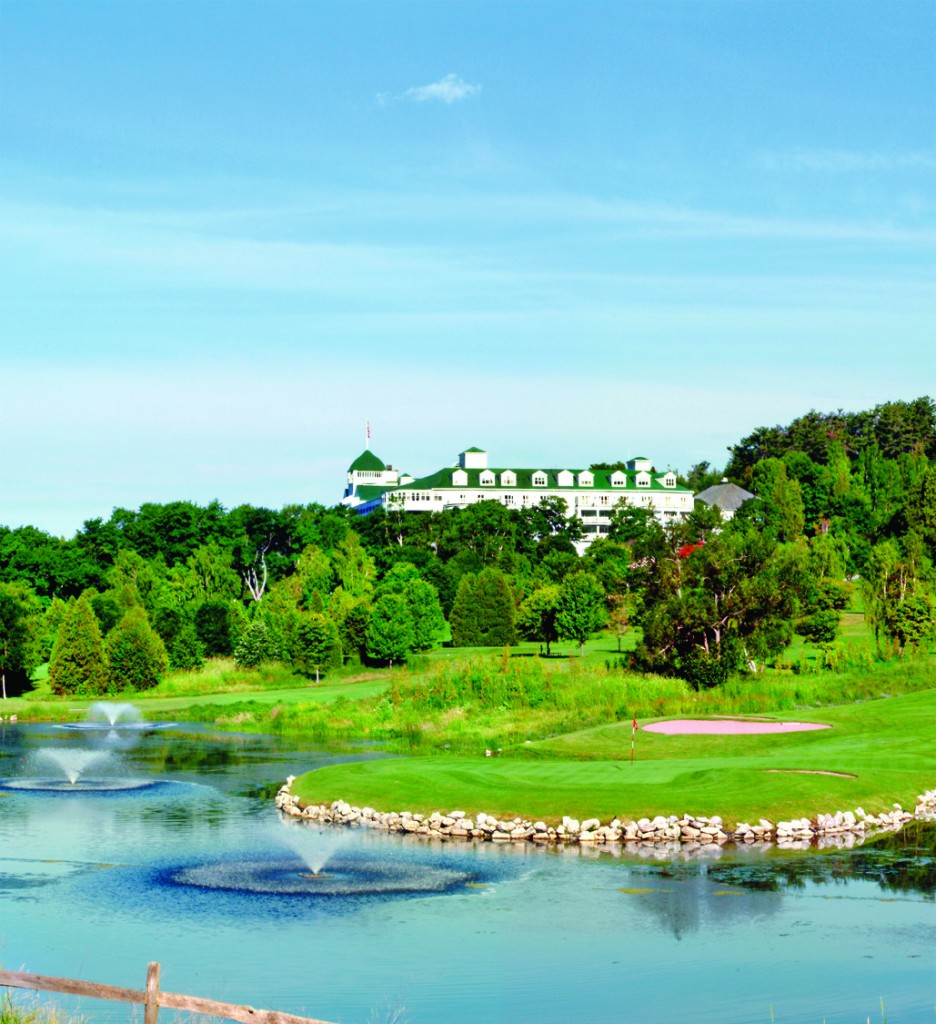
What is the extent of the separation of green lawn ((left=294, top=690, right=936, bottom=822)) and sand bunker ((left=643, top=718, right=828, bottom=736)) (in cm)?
98

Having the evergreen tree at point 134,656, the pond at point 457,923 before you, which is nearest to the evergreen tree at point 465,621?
the evergreen tree at point 134,656

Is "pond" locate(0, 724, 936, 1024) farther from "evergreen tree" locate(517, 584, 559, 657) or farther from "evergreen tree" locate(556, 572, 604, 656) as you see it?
"evergreen tree" locate(517, 584, 559, 657)

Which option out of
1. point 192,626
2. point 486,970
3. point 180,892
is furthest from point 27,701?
point 486,970

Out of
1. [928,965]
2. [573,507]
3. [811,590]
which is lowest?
[928,965]

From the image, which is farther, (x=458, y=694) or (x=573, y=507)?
(x=573, y=507)

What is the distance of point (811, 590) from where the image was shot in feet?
259

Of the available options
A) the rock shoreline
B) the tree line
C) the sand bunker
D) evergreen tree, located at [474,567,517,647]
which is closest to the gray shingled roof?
the tree line

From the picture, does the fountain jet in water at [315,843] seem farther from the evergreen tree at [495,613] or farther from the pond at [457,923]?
the evergreen tree at [495,613]

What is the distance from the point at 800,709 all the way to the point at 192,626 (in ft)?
148

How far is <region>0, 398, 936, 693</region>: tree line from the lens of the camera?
68.9 m

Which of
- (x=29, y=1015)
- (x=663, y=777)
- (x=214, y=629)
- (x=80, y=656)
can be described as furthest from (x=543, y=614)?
(x=29, y=1015)

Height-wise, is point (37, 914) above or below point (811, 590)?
below

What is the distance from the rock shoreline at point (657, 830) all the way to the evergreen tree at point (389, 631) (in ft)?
160

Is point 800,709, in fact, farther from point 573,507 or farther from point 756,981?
point 573,507
